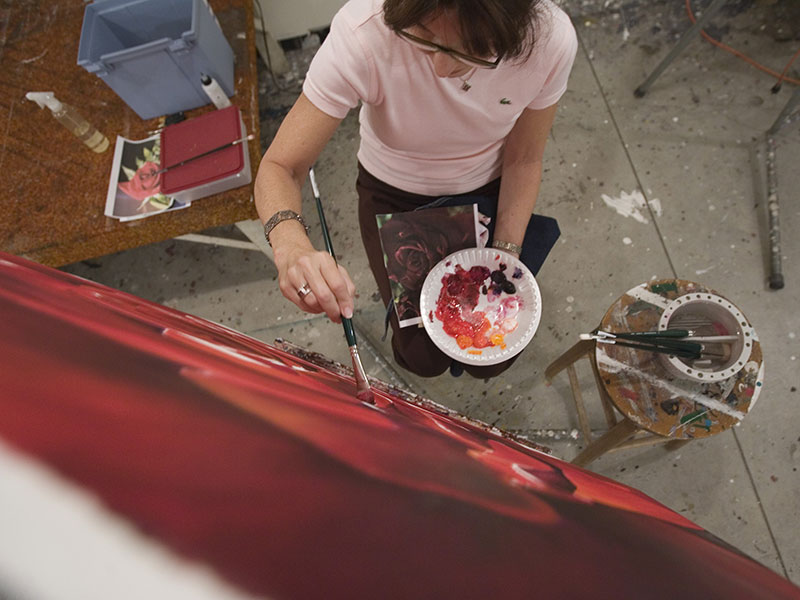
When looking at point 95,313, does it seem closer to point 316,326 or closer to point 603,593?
point 603,593

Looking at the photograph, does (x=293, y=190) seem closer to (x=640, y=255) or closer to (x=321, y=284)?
(x=321, y=284)

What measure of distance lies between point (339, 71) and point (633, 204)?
149 centimetres

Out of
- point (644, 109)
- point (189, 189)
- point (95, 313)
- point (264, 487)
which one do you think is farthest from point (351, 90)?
point (644, 109)

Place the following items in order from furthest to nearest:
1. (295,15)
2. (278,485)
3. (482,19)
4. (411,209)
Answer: (295,15), (411,209), (482,19), (278,485)

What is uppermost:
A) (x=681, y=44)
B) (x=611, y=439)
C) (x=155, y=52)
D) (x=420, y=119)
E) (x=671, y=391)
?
(x=155, y=52)

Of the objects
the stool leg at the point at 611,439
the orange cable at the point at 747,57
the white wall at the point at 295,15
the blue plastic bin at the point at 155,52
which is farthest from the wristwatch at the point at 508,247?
the orange cable at the point at 747,57

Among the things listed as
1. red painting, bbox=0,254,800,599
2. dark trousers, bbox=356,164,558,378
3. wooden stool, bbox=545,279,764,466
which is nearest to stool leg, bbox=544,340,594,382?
wooden stool, bbox=545,279,764,466

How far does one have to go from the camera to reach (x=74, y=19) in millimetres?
1585

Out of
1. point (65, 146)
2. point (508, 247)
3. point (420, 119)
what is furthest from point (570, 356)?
point (65, 146)

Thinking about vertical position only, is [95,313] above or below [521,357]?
above

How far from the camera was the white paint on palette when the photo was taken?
75.4 inches

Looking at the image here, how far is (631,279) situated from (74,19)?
226cm

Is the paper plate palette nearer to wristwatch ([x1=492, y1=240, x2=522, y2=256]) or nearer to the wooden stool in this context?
wristwatch ([x1=492, y1=240, x2=522, y2=256])

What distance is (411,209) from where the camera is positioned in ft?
4.43
